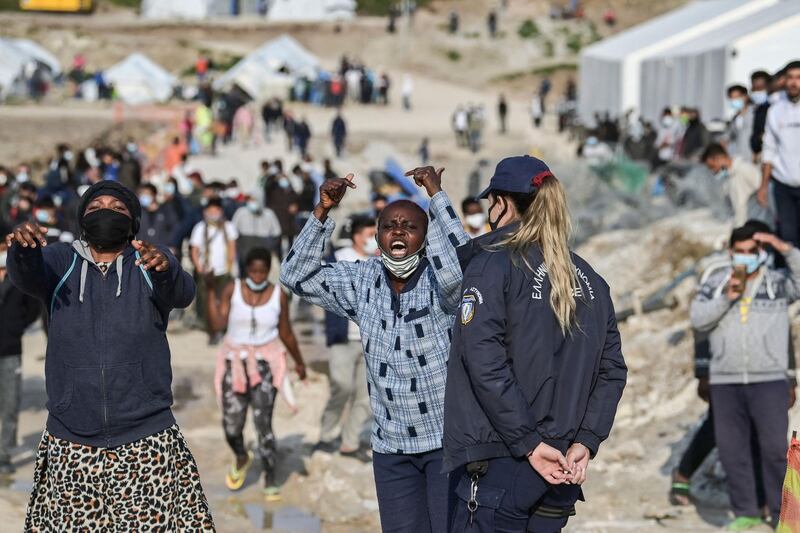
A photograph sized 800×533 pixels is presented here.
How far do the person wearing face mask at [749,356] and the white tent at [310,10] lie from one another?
211 ft

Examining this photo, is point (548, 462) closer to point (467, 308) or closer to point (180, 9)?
point (467, 308)

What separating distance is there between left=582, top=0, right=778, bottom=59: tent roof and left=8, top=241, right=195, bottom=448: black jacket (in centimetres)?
3035

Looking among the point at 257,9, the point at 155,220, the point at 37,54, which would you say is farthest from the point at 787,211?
the point at 257,9

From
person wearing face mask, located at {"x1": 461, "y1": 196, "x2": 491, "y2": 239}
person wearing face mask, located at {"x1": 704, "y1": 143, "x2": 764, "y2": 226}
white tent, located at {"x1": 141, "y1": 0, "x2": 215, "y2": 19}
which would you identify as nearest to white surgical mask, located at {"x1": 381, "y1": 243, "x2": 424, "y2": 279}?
person wearing face mask, located at {"x1": 461, "y1": 196, "x2": 491, "y2": 239}

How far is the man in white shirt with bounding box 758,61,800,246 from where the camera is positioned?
959 centimetres

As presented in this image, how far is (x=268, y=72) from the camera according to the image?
5097 centimetres

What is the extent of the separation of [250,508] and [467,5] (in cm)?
6645

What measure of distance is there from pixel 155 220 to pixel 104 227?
10.9 meters

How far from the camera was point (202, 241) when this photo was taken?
14438mm

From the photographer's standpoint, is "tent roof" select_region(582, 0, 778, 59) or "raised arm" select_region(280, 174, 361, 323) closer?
"raised arm" select_region(280, 174, 361, 323)

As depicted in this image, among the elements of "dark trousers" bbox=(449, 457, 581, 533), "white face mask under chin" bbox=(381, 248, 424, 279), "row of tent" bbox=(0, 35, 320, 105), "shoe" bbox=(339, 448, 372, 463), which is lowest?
"shoe" bbox=(339, 448, 372, 463)

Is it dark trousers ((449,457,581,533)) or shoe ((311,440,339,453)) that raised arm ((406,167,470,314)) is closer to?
dark trousers ((449,457,581,533))

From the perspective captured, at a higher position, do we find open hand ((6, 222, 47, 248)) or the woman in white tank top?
open hand ((6, 222, 47, 248))

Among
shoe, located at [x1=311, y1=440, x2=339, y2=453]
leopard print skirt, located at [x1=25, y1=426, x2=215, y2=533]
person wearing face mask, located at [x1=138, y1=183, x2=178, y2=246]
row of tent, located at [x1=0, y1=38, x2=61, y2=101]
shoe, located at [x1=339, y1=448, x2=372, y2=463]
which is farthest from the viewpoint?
row of tent, located at [x1=0, y1=38, x2=61, y2=101]
